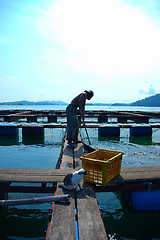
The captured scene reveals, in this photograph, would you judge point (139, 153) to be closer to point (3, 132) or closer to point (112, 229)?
point (112, 229)

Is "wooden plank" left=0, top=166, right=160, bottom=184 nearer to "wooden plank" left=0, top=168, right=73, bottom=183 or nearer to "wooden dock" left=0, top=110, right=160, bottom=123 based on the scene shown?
"wooden plank" left=0, top=168, right=73, bottom=183

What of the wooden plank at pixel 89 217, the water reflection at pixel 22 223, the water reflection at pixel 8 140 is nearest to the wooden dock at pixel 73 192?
the wooden plank at pixel 89 217

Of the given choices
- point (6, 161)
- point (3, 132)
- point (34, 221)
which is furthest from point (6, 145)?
point (34, 221)

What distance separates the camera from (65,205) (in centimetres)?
279

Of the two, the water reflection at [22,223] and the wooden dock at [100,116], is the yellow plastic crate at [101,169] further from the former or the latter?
the wooden dock at [100,116]

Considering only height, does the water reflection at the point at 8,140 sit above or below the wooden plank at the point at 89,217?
below

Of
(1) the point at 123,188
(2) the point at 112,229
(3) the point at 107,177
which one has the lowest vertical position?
(2) the point at 112,229

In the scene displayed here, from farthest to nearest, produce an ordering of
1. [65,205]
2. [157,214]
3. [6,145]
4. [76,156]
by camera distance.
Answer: [6,145] < [76,156] < [157,214] < [65,205]

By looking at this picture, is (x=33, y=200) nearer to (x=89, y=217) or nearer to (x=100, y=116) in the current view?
(x=89, y=217)

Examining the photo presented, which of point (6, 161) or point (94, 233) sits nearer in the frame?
point (94, 233)

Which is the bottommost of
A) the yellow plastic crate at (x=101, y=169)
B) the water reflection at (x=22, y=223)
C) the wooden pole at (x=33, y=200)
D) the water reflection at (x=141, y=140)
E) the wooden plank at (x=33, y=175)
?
the water reflection at (x=22, y=223)

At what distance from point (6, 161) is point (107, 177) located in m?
5.57

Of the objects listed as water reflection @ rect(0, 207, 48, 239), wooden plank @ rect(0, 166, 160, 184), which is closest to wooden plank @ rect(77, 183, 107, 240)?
wooden plank @ rect(0, 166, 160, 184)

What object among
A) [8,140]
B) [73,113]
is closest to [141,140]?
[73,113]
